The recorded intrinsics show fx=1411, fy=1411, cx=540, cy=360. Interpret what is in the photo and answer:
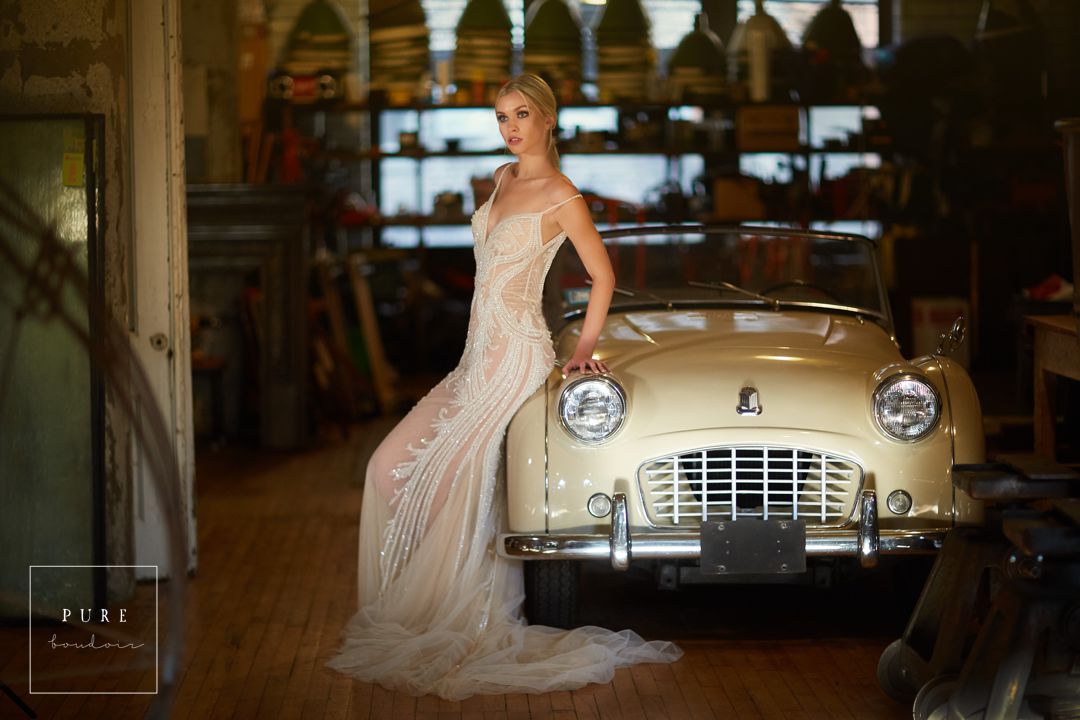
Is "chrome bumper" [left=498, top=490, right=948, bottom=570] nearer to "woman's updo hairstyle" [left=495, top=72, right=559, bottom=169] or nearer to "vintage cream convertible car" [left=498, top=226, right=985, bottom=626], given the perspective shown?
"vintage cream convertible car" [left=498, top=226, right=985, bottom=626]

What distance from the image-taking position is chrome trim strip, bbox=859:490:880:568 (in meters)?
Result: 4.18

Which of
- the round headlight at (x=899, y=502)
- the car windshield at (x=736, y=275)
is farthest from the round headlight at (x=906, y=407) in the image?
the car windshield at (x=736, y=275)

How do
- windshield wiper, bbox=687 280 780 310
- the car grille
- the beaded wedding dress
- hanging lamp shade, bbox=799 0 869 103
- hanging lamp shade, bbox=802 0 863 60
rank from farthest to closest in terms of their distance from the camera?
hanging lamp shade, bbox=802 0 863 60 < hanging lamp shade, bbox=799 0 869 103 < windshield wiper, bbox=687 280 780 310 < the beaded wedding dress < the car grille

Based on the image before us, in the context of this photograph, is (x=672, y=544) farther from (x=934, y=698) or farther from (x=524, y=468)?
(x=934, y=698)

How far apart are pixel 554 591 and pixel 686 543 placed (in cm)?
60

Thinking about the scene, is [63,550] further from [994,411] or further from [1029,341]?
[994,411]

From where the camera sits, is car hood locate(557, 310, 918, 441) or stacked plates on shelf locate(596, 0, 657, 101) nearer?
car hood locate(557, 310, 918, 441)

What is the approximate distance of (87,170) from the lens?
4754 millimetres

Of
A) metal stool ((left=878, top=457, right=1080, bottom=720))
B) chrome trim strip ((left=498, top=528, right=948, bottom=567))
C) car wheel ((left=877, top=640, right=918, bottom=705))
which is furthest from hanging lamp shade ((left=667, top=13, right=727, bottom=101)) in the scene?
metal stool ((left=878, top=457, right=1080, bottom=720))

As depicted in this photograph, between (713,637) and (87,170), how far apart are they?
2622 millimetres

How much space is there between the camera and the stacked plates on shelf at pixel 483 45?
1118 cm

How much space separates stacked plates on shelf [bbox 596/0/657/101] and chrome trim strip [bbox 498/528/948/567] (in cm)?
772

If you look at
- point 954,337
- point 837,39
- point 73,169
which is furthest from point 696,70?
point 73,169

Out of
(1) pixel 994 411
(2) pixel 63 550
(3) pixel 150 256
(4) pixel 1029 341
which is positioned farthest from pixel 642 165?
(2) pixel 63 550
